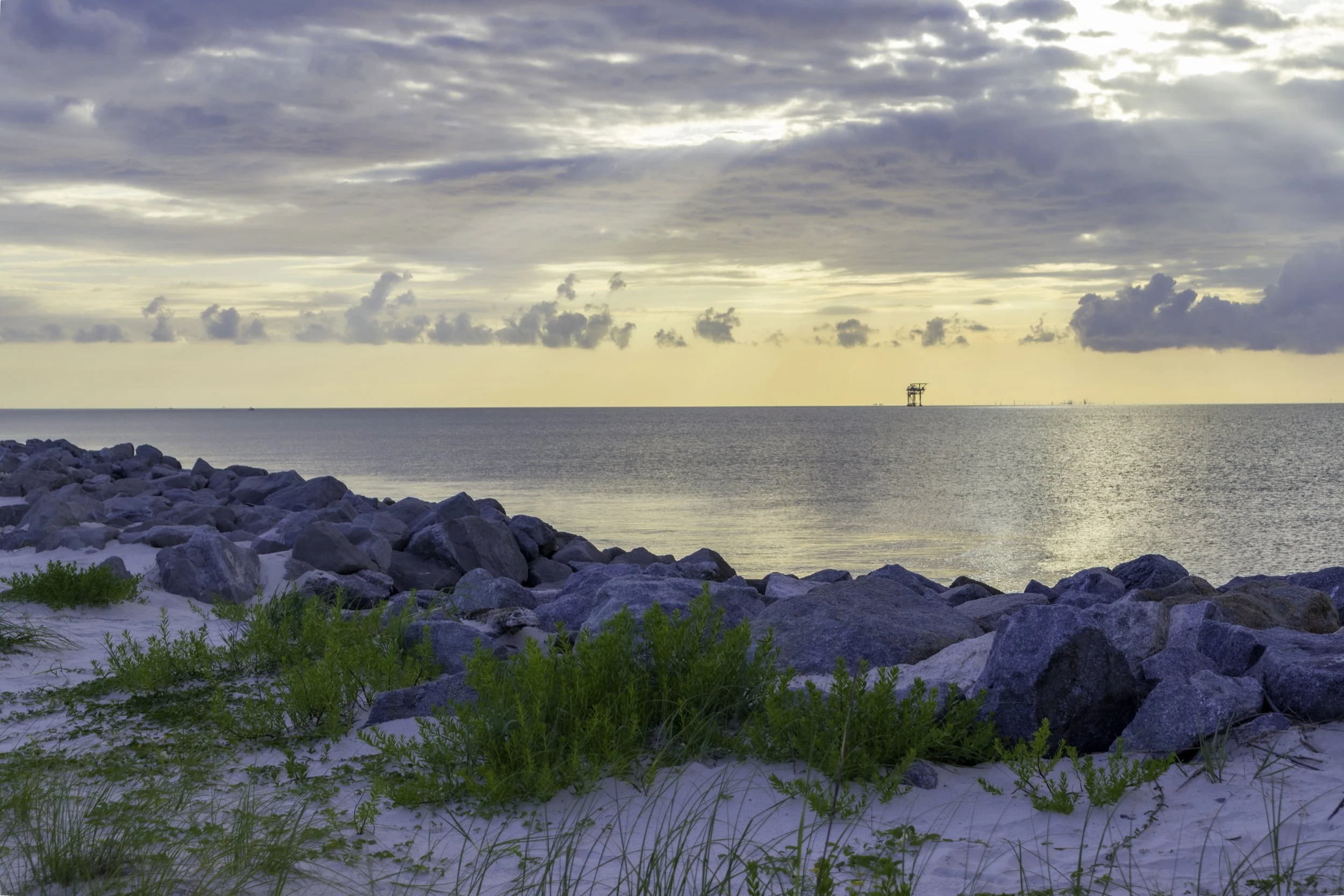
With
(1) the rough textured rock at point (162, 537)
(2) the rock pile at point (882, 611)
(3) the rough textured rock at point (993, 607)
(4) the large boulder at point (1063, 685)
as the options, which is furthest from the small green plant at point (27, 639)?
(3) the rough textured rock at point (993, 607)

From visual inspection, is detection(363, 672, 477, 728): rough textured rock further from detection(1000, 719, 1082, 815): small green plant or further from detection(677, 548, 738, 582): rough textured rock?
detection(677, 548, 738, 582): rough textured rock

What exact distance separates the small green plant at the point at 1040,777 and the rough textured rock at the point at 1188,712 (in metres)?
0.49

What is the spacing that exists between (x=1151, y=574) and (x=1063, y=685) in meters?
8.60

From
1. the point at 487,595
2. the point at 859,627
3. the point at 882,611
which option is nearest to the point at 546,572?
the point at 487,595

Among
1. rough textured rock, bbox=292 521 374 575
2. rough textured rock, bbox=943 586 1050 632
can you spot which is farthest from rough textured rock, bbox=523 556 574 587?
rough textured rock, bbox=943 586 1050 632

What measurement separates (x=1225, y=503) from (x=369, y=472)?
1841 inches

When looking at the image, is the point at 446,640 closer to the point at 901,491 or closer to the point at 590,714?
the point at 590,714

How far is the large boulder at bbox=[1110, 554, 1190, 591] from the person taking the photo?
12508mm

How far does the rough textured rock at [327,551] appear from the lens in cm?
1208

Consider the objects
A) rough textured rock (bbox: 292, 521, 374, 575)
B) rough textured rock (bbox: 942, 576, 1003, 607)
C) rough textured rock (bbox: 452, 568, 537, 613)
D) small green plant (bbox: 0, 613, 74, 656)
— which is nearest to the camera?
small green plant (bbox: 0, 613, 74, 656)

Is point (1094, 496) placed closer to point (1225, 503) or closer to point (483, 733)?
point (1225, 503)

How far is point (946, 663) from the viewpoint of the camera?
5.90 m

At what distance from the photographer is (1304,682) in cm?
506

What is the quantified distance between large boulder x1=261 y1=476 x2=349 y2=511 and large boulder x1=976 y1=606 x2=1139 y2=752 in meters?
18.1
